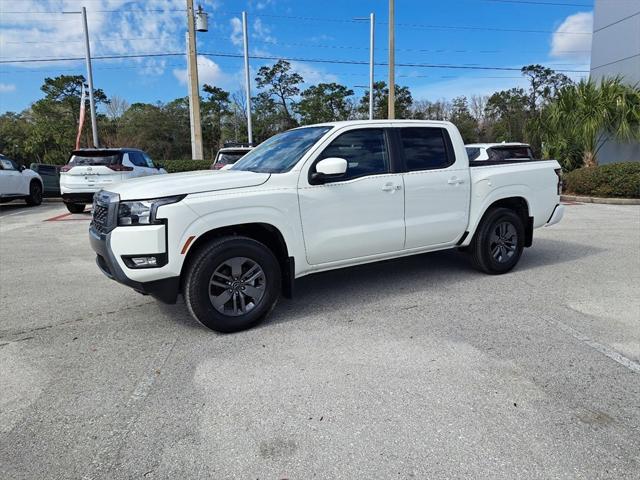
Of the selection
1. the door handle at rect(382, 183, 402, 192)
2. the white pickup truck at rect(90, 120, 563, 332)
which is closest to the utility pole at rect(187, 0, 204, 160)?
the white pickup truck at rect(90, 120, 563, 332)

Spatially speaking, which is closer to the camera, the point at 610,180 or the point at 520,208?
the point at 520,208

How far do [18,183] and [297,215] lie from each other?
1349cm

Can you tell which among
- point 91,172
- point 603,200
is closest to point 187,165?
point 91,172

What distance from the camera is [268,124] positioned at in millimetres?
40625

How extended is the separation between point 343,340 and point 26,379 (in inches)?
93.7

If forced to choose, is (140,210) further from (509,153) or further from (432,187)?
(509,153)

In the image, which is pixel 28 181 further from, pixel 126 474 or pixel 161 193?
pixel 126 474

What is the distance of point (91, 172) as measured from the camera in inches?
477

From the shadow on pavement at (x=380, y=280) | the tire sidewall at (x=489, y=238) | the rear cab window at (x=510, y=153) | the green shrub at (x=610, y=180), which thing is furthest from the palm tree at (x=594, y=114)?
the tire sidewall at (x=489, y=238)

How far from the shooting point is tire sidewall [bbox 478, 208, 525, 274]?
230 inches

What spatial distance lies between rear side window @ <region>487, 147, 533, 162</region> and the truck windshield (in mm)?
7640

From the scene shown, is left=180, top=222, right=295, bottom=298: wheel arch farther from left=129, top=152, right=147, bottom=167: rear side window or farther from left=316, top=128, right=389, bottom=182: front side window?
left=129, top=152, right=147, bottom=167: rear side window

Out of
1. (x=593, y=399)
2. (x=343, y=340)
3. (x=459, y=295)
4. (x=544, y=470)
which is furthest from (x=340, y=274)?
(x=544, y=470)

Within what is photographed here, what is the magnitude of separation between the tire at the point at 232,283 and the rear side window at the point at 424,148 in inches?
77.1
